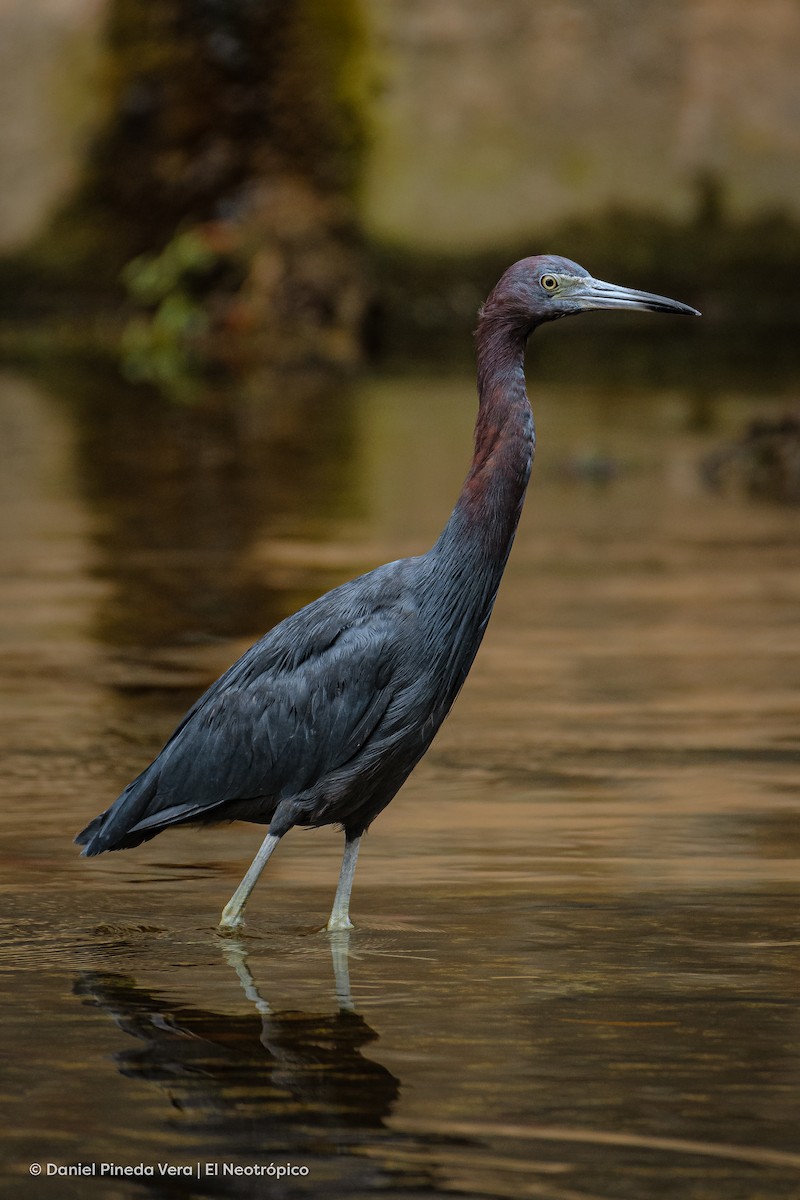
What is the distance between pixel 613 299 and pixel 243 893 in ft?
7.20

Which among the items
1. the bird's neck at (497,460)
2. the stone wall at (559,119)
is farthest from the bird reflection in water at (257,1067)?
the stone wall at (559,119)

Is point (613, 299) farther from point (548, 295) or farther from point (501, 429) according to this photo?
point (501, 429)

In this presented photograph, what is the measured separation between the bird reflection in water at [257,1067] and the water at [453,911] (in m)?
0.01

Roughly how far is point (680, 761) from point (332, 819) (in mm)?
2758

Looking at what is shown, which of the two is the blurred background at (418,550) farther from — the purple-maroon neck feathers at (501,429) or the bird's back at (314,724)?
the purple-maroon neck feathers at (501,429)

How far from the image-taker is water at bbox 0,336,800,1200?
17.8ft

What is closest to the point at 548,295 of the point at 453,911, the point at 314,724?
the point at 314,724

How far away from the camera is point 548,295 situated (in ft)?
23.6

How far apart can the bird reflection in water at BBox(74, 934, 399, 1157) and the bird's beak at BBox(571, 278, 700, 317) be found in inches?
86.6

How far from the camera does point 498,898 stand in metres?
7.53

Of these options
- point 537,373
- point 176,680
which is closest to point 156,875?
point 176,680

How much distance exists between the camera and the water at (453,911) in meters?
5.43

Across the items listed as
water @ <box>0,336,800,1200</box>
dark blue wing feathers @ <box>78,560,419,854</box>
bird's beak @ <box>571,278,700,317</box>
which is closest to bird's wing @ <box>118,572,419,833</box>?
dark blue wing feathers @ <box>78,560,419,854</box>

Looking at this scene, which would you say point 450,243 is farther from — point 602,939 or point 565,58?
point 602,939
